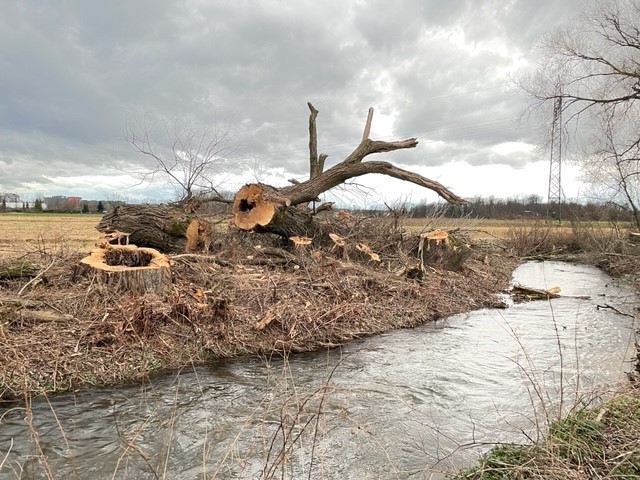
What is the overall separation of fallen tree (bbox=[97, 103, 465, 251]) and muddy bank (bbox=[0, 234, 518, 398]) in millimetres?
889

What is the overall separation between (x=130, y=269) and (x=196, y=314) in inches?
52.6

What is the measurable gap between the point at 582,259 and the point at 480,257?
8641 mm

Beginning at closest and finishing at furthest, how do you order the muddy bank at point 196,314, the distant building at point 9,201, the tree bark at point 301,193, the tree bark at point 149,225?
the muddy bank at point 196,314, the tree bark at point 149,225, the tree bark at point 301,193, the distant building at point 9,201

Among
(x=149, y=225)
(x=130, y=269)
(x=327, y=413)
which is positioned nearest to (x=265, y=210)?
(x=149, y=225)

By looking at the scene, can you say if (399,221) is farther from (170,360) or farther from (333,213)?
(170,360)

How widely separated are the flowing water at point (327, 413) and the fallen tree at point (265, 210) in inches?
169

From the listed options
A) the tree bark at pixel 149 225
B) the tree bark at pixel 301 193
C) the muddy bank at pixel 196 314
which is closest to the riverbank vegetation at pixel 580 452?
the muddy bank at pixel 196 314

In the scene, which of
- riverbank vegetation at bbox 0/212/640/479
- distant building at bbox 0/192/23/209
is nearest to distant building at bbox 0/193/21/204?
distant building at bbox 0/192/23/209

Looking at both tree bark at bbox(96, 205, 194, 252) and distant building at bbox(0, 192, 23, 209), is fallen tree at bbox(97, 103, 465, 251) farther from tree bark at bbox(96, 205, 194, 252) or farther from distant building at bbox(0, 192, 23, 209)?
distant building at bbox(0, 192, 23, 209)

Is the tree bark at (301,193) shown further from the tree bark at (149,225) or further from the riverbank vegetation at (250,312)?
the tree bark at (149,225)

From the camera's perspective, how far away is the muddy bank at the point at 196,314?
576cm

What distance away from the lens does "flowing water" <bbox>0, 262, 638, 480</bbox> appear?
3734 mm

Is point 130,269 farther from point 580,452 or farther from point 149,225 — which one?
point 580,452

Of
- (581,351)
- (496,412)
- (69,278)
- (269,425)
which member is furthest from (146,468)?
(581,351)
